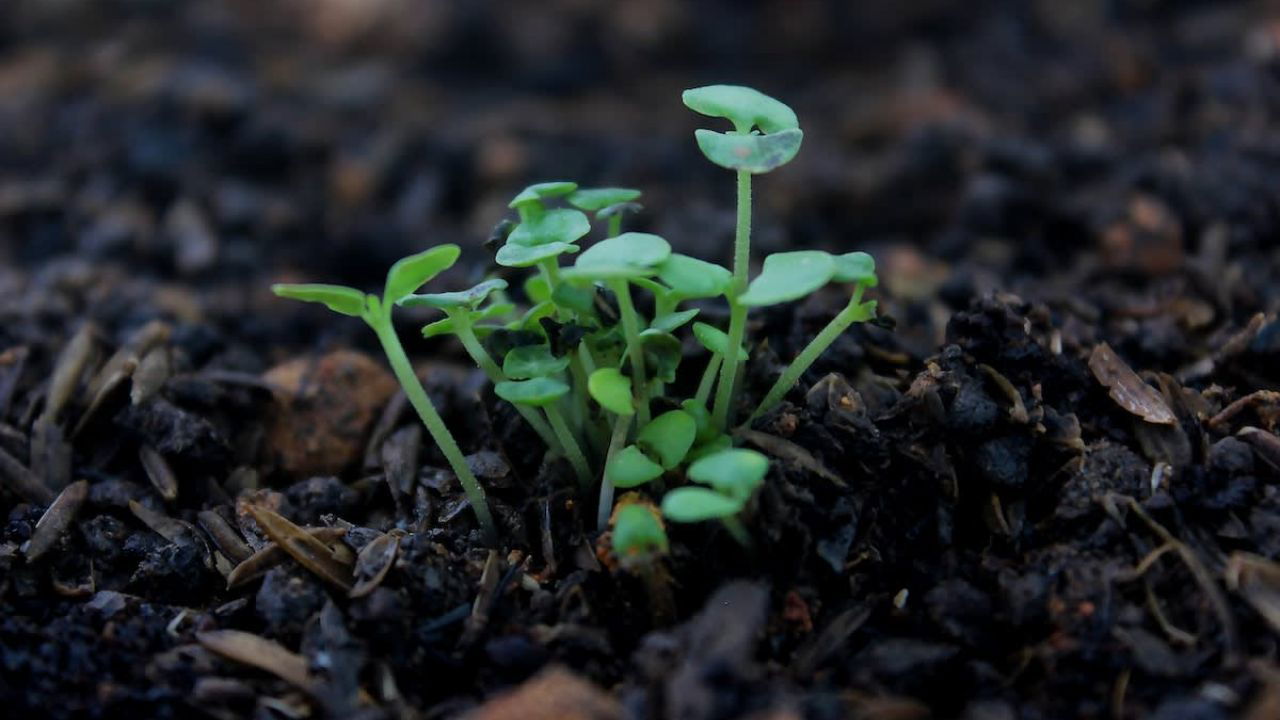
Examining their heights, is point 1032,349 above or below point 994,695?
above

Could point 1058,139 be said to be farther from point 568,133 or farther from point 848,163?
point 568,133

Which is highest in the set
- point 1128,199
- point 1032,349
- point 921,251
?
point 1032,349

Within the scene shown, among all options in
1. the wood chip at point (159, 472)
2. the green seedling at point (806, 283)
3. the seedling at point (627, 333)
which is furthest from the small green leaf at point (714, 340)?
the wood chip at point (159, 472)

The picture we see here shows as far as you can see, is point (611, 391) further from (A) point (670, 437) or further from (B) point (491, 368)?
(B) point (491, 368)

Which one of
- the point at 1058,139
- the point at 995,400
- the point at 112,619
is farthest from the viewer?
the point at 1058,139

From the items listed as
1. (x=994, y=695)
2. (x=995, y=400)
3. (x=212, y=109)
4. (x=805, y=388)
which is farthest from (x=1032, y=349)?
(x=212, y=109)

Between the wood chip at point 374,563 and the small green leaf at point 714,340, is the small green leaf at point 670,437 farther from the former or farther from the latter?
the wood chip at point 374,563

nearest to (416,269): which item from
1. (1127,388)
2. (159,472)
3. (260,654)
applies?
(260,654)

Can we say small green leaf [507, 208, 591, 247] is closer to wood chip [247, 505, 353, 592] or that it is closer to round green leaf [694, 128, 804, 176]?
round green leaf [694, 128, 804, 176]
